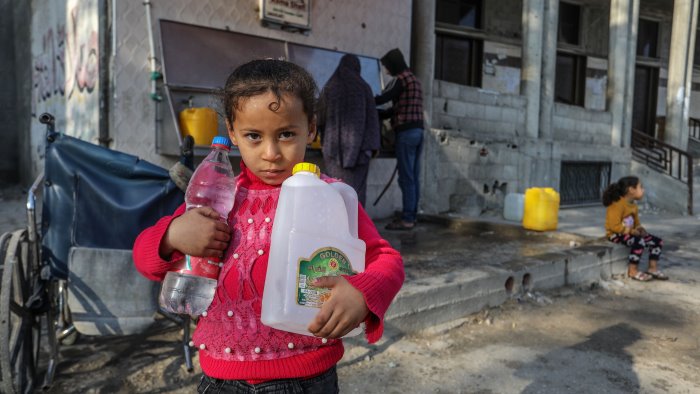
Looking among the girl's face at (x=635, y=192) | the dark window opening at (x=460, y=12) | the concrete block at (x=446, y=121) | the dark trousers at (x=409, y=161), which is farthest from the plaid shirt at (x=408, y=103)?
the dark window opening at (x=460, y=12)

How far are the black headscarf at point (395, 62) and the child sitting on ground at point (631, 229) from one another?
2799mm

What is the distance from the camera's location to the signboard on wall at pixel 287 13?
5902 mm

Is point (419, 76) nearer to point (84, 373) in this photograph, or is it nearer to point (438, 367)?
point (438, 367)

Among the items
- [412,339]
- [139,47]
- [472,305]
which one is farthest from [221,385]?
[139,47]

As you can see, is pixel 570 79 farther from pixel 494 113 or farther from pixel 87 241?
pixel 87 241

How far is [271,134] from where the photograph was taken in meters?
1.27

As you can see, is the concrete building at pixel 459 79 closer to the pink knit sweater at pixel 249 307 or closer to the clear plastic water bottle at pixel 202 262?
the clear plastic water bottle at pixel 202 262

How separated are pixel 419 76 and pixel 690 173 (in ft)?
22.4

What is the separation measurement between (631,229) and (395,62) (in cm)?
329

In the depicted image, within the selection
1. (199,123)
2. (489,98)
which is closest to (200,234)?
(199,123)

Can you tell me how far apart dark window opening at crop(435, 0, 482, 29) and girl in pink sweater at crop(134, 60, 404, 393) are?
1106 cm

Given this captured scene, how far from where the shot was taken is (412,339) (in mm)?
3434

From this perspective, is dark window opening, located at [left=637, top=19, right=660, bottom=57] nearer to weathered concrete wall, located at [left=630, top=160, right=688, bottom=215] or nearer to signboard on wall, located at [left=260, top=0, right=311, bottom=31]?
weathered concrete wall, located at [left=630, top=160, right=688, bottom=215]

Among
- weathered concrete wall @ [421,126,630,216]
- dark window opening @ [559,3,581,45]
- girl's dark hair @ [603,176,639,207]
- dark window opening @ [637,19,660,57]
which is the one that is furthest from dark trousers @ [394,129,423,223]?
dark window opening @ [637,19,660,57]
